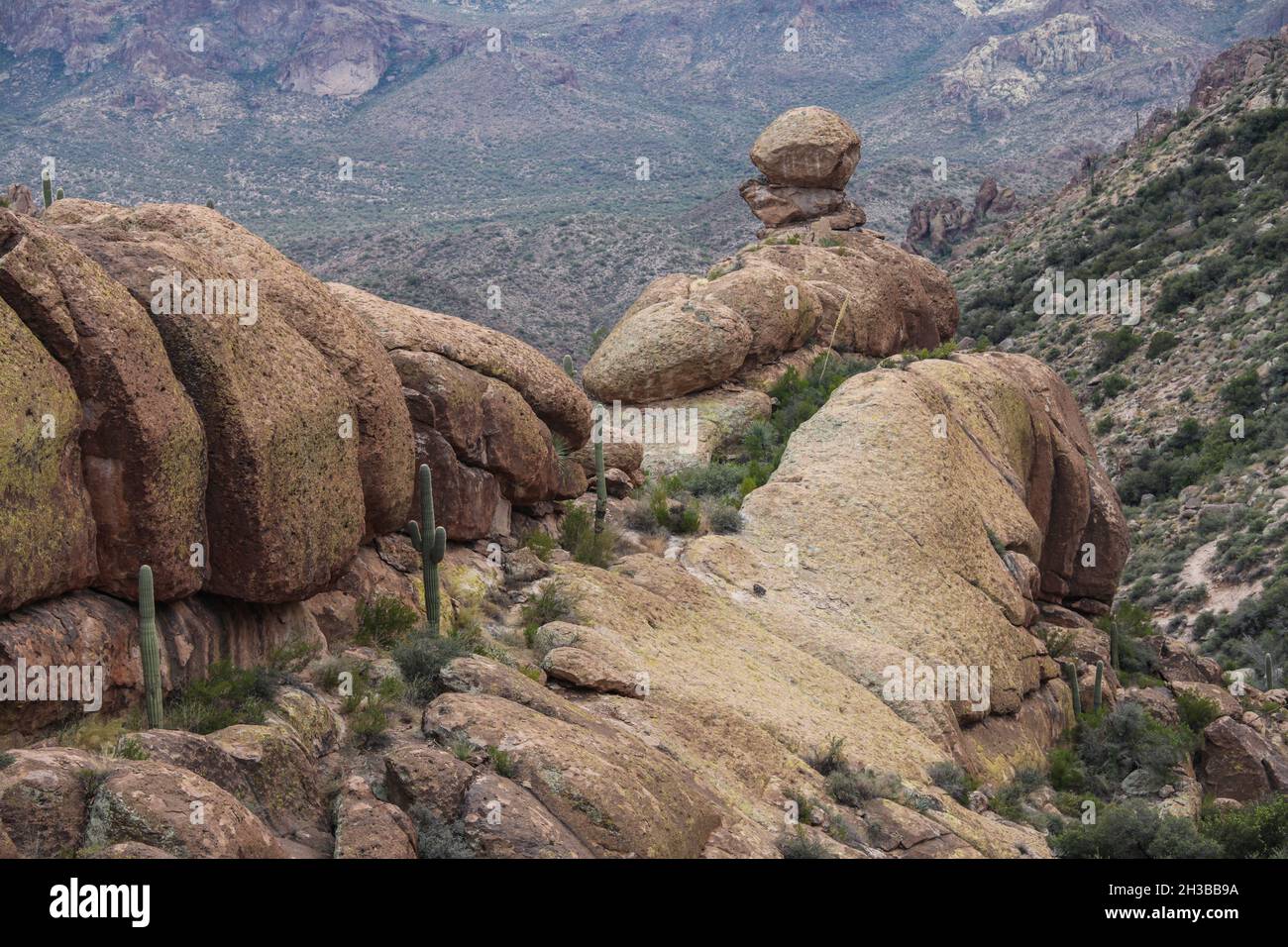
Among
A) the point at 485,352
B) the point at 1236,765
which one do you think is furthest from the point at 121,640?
the point at 1236,765

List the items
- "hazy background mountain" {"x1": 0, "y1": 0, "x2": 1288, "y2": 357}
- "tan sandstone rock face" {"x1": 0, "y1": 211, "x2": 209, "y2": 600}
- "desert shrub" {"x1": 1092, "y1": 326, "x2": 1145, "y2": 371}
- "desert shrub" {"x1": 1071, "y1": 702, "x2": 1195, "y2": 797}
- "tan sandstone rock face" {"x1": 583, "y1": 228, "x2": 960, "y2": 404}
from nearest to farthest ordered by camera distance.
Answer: "tan sandstone rock face" {"x1": 0, "y1": 211, "x2": 209, "y2": 600}
"desert shrub" {"x1": 1071, "y1": 702, "x2": 1195, "y2": 797}
"tan sandstone rock face" {"x1": 583, "y1": 228, "x2": 960, "y2": 404}
"desert shrub" {"x1": 1092, "y1": 326, "x2": 1145, "y2": 371}
"hazy background mountain" {"x1": 0, "y1": 0, "x2": 1288, "y2": 357}

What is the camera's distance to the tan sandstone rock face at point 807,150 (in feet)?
91.9

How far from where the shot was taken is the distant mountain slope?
35656 mm

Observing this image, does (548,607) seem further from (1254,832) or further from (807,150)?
(807,150)

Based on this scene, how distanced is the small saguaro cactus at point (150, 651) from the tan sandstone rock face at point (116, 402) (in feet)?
1.23

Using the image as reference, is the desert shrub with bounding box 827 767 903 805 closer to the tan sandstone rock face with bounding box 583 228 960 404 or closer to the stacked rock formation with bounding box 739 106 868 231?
the tan sandstone rock face with bounding box 583 228 960 404

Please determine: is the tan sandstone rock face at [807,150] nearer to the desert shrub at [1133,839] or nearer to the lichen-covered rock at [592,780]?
the desert shrub at [1133,839]

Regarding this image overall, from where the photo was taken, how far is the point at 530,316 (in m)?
68.4

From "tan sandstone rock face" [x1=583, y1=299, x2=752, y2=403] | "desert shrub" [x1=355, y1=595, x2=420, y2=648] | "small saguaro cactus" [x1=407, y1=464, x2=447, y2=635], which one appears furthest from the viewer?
"tan sandstone rock face" [x1=583, y1=299, x2=752, y2=403]

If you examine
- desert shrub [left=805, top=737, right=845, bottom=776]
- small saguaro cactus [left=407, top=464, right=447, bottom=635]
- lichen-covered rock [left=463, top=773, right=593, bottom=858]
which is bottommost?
desert shrub [left=805, top=737, right=845, bottom=776]

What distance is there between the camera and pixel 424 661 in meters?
10.2

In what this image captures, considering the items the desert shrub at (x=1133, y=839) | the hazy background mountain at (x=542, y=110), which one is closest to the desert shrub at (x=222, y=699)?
the desert shrub at (x=1133, y=839)

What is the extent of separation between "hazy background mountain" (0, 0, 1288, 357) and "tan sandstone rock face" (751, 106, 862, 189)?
106 ft

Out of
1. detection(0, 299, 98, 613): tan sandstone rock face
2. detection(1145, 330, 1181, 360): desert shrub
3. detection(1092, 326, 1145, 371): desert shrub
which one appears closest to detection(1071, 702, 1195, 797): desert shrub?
detection(0, 299, 98, 613): tan sandstone rock face
